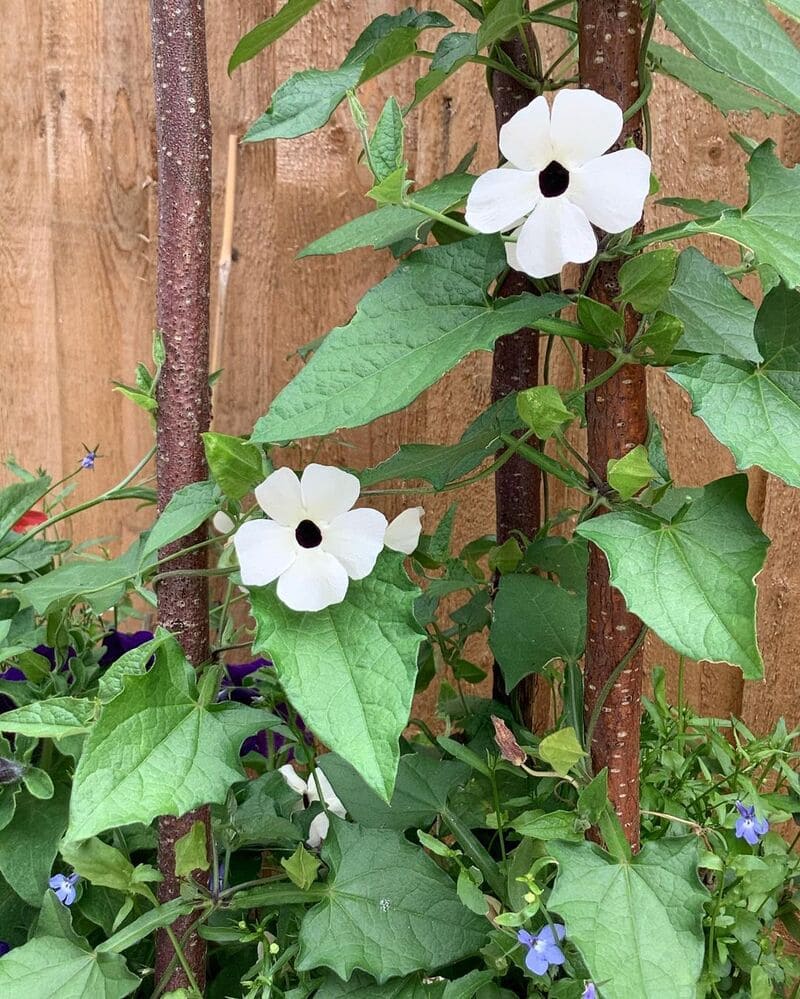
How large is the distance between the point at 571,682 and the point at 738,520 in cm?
21

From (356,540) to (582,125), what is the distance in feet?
0.83

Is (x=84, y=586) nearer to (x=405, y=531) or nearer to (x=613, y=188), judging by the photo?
(x=405, y=531)

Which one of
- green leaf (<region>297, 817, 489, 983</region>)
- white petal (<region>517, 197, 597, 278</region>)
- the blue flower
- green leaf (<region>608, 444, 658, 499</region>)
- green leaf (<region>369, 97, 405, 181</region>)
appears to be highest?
green leaf (<region>369, 97, 405, 181</region>)

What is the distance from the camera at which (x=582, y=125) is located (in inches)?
17.8

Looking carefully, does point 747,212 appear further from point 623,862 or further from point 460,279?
point 623,862

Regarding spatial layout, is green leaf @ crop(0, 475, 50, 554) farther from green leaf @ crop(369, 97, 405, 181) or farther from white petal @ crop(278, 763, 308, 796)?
green leaf @ crop(369, 97, 405, 181)

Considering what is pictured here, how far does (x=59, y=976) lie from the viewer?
614mm

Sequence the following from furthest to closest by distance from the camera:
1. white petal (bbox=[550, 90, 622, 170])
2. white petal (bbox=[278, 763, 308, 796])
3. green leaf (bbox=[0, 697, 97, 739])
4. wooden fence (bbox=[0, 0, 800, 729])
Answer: wooden fence (bbox=[0, 0, 800, 729])
white petal (bbox=[278, 763, 308, 796])
green leaf (bbox=[0, 697, 97, 739])
white petal (bbox=[550, 90, 622, 170])

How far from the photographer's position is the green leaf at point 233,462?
1.74 ft

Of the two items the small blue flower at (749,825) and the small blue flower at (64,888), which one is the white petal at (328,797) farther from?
the small blue flower at (749,825)

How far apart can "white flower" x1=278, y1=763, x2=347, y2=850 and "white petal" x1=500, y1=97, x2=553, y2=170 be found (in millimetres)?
491

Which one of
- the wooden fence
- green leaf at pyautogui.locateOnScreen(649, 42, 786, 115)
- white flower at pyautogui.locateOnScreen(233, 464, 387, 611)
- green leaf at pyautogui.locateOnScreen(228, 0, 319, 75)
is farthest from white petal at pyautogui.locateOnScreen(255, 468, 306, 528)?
the wooden fence

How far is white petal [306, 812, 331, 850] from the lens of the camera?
73 centimetres

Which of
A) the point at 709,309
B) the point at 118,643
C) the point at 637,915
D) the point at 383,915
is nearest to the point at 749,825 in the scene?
the point at 637,915
